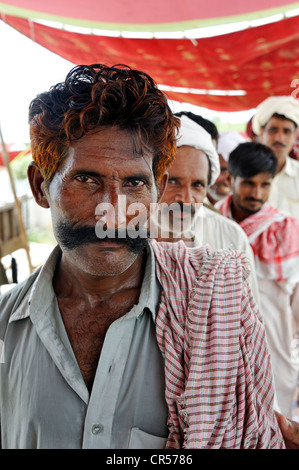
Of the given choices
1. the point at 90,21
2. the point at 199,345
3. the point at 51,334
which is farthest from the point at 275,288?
the point at 90,21

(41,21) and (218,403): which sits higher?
(41,21)

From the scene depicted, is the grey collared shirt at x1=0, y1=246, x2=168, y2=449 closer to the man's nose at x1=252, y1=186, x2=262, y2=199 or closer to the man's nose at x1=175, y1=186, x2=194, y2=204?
the man's nose at x1=175, y1=186, x2=194, y2=204

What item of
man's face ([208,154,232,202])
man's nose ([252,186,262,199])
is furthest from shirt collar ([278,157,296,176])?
man's nose ([252,186,262,199])

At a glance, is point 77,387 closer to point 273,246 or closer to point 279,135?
point 273,246

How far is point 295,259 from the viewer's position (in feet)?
5.67

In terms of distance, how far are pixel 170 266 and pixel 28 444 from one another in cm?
51

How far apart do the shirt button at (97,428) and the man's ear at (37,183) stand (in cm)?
49

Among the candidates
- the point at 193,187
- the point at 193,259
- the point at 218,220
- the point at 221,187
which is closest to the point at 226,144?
the point at 221,187

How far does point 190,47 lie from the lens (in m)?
1.58

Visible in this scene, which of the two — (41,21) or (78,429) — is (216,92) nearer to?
(41,21)

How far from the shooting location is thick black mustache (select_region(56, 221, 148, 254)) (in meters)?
0.78

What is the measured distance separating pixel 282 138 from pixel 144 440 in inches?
67.7

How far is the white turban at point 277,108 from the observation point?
1884 millimetres

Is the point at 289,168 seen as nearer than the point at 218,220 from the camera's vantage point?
No
